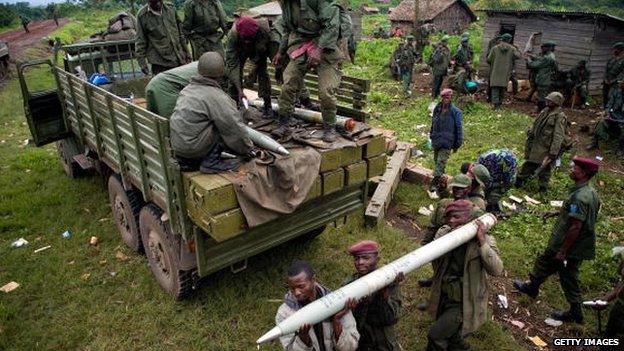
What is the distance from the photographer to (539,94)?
11578 millimetres

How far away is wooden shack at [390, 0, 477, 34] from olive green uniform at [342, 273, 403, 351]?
89.4 feet

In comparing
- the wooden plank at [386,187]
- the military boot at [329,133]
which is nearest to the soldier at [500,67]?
the wooden plank at [386,187]

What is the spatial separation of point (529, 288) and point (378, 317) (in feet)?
7.93

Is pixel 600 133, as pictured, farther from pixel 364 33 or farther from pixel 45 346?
pixel 364 33

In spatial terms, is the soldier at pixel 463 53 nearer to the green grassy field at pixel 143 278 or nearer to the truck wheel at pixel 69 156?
Result: the green grassy field at pixel 143 278

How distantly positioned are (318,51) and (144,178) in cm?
208

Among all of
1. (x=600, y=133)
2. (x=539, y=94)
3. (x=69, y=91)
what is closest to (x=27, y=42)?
(x=69, y=91)

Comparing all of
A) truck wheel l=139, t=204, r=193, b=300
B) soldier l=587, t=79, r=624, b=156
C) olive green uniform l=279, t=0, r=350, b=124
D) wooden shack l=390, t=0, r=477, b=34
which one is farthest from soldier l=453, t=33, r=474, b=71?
wooden shack l=390, t=0, r=477, b=34

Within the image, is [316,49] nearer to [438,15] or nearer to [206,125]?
[206,125]

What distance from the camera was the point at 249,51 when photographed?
507 cm

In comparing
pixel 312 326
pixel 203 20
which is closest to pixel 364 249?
pixel 312 326

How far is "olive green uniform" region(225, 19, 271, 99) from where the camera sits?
4.94m

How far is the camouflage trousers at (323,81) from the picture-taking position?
4.44m

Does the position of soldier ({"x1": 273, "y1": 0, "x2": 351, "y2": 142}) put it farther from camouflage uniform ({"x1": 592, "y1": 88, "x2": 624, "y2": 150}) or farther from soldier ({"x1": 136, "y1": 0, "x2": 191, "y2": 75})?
camouflage uniform ({"x1": 592, "y1": 88, "x2": 624, "y2": 150})
